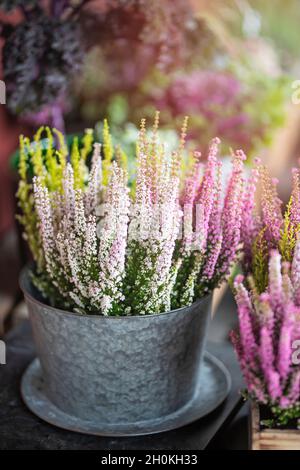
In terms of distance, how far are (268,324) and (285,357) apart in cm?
5

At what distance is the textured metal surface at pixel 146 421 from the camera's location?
3.66 feet

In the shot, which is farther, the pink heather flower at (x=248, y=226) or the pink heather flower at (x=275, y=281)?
the pink heather flower at (x=248, y=226)

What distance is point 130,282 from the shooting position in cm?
105

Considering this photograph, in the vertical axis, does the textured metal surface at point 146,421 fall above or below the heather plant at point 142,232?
below

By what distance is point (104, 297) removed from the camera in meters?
1.00

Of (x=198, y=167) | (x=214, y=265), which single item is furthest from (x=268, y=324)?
(x=198, y=167)

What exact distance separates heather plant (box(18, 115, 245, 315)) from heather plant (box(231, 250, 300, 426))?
0.17 m

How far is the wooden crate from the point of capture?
0.91 metres

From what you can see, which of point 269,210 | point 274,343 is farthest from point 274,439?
point 269,210

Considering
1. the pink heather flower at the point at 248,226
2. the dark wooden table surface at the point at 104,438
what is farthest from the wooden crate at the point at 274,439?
the pink heather flower at the point at 248,226

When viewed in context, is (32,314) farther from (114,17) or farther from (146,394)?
(114,17)

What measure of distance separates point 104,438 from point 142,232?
1.30 ft

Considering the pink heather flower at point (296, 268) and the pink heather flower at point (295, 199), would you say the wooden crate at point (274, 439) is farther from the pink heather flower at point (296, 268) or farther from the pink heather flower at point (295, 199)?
the pink heather flower at point (295, 199)

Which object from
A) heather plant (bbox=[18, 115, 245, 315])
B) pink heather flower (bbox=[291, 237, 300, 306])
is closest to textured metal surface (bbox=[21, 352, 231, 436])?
heather plant (bbox=[18, 115, 245, 315])
